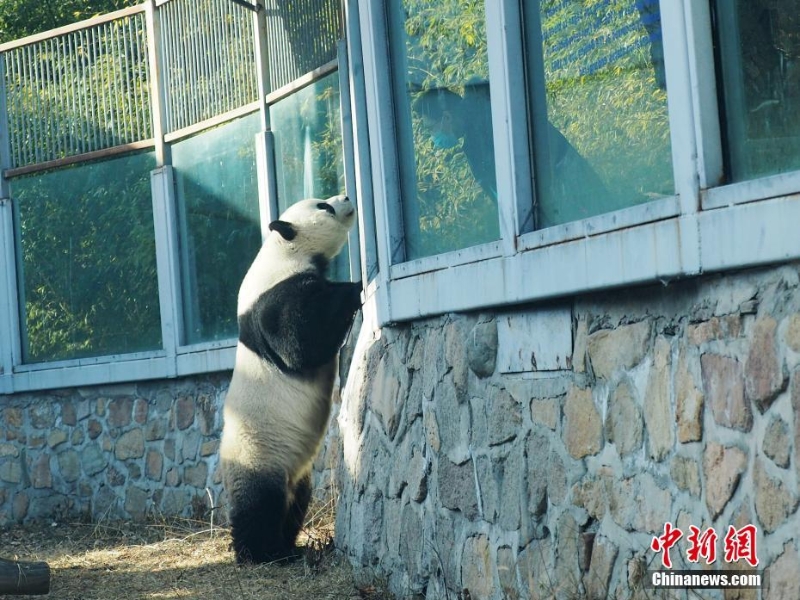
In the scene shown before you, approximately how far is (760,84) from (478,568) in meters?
1.94

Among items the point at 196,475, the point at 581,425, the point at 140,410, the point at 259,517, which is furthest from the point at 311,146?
the point at 581,425

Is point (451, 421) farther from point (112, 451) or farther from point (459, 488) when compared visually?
point (112, 451)

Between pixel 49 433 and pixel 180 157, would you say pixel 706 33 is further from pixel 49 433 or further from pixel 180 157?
pixel 49 433

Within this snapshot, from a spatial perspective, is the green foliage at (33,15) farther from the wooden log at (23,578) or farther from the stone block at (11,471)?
the wooden log at (23,578)

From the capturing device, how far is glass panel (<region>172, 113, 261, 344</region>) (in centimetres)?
789

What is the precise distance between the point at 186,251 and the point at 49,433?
→ 196 centimetres

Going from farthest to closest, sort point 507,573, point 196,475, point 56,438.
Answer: point 56,438 < point 196,475 < point 507,573

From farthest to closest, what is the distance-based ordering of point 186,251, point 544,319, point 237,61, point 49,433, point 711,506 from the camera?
point 49,433, point 186,251, point 237,61, point 544,319, point 711,506

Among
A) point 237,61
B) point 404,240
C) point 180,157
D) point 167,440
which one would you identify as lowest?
point 167,440

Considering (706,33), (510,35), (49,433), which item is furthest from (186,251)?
(706,33)

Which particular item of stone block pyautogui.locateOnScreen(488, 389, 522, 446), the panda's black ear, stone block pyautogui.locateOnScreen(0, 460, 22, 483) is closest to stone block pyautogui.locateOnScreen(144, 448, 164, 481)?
stone block pyautogui.locateOnScreen(0, 460, 22, 483)

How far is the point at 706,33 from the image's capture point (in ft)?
9.00

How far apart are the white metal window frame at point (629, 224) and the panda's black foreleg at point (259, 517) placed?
1698 millimetres

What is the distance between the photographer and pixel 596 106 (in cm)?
329
